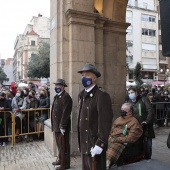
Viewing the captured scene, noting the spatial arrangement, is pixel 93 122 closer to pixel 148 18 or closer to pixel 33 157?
pixel 33 157

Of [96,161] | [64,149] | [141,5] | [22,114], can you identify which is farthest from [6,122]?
[141,5]

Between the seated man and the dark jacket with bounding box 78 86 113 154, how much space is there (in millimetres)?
1114

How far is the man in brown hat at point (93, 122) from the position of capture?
3.18m

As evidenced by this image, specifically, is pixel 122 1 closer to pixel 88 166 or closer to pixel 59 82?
pixel 59 82

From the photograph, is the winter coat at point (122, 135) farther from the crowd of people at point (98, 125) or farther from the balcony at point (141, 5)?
the balcony at point (141, 5)

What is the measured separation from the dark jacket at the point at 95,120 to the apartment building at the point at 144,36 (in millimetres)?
39813

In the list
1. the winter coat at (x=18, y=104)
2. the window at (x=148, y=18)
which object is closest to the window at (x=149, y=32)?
the window at (x=148, y=18)

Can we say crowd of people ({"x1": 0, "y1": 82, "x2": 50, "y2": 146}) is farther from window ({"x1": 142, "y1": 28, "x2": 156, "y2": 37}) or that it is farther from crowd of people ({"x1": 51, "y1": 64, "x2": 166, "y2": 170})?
window ({"x1": 142, "y1": 28, "x2": 156, "y2": 37})

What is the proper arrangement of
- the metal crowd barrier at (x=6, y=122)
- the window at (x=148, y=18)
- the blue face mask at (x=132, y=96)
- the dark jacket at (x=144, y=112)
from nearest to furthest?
the dark jacket at (x=144, y=112), the blue face mask at (x=132, y=96), the metal crowd barrier at (x=6, y=122), the window at (x=148, y=18)

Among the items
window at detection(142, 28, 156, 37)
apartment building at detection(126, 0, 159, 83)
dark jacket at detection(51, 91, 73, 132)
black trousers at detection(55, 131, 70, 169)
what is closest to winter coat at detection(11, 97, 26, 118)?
dark jacket at detection(51, 91, 73, 132)

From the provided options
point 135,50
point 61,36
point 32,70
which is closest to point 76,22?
point 61,36

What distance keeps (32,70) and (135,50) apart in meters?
19.7

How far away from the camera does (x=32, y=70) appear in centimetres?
3503

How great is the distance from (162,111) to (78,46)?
6.62 metres
